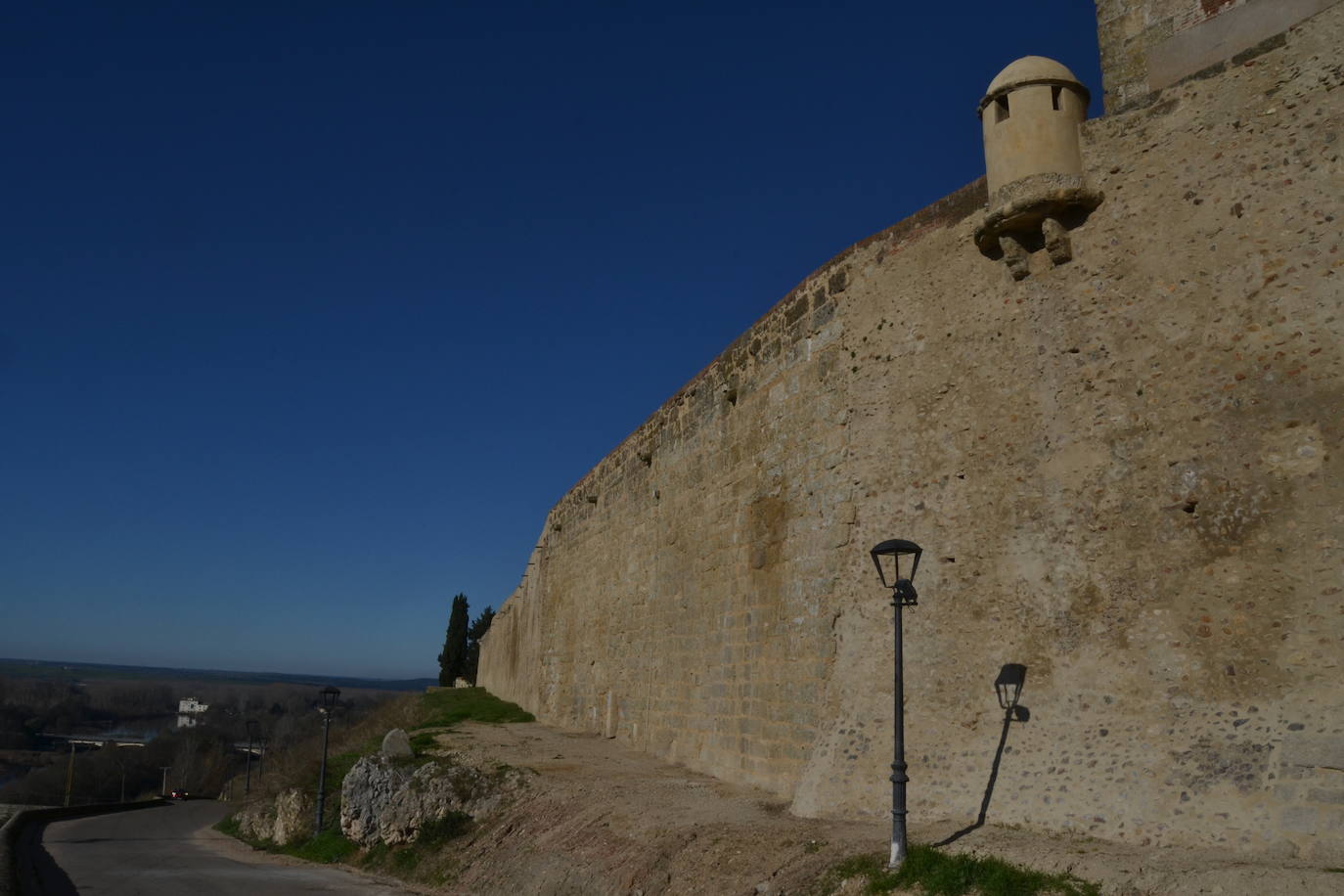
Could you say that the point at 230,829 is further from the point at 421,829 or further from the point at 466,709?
the point at 421,829

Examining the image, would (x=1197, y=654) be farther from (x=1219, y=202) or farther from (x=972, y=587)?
(x=1219, y=202)

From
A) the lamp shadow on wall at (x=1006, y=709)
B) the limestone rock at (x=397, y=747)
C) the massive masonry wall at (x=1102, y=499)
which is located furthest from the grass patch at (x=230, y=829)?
the lamp shadow on wall at (x=1006, y=709)

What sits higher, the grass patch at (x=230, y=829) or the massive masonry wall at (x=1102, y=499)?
the massive masonry wall at (x=1102, y=499)

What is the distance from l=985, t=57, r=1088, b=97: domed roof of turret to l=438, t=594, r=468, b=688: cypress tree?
46210mm

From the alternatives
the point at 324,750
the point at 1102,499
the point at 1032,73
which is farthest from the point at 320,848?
the point at 1032,73

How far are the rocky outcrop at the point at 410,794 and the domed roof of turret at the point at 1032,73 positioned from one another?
29.0 ft

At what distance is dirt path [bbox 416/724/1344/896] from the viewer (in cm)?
486

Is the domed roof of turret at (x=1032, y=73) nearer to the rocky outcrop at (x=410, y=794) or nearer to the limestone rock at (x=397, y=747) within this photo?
the rocky outcrop at (x=410, y=794)

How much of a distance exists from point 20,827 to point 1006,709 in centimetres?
2103

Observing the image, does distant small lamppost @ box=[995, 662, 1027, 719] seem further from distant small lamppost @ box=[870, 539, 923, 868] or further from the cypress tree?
the cypress tree

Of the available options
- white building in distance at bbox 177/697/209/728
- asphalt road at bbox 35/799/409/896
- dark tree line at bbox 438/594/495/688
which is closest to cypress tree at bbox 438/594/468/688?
dark tree line at bbox 438/594/495/688

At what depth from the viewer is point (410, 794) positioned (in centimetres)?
1152

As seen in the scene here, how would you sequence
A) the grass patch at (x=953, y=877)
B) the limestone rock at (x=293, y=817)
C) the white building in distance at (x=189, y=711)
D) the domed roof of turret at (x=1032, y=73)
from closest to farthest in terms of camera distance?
the grass patch at (x=953, y=877) → the domed roof of turret at (x=1032, y=73) → the limestone rock at (x=293, y=817) → the white building in distance at (x=189, y=711)

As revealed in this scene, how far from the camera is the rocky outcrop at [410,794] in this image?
36.2 feet
